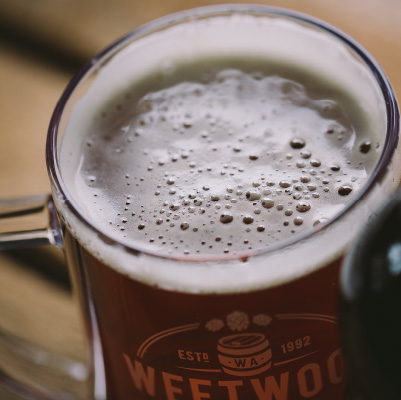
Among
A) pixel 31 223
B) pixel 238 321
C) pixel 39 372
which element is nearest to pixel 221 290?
pixel 238 321

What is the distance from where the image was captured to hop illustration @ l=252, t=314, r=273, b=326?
2.27ft

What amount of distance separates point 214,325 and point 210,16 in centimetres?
42

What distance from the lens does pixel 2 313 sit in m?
1.18

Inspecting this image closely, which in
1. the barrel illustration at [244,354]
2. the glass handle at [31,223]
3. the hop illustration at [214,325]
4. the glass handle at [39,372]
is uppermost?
the glass handle at [31,223]

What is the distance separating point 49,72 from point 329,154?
745mm

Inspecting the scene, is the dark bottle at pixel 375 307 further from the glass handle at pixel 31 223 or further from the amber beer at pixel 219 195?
the glass handle at pixel 31 223

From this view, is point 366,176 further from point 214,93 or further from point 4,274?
point 4,274

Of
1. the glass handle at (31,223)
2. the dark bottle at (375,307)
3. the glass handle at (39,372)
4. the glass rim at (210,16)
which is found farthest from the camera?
the glass handle at (39,372)

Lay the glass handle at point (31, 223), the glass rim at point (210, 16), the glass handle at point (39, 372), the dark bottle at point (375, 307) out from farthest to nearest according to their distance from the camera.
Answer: the glass handle at point (39, 372) < the glass handle at point (31, 223) < the glass rim at point (210, 16) < the dark bottle at point (375, 307)

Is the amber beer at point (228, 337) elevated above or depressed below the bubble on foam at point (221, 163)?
below

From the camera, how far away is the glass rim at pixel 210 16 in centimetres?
65

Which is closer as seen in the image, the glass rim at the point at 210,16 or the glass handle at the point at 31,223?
the glass rim at the point at 210,16

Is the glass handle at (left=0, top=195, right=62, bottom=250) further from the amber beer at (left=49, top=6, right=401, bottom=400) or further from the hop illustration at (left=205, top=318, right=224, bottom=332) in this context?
the hop illustration at (left=205, top=318, right=224, bottom=332)

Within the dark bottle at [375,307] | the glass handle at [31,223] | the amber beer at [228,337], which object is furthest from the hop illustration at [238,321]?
the glass handle at [31,223]
